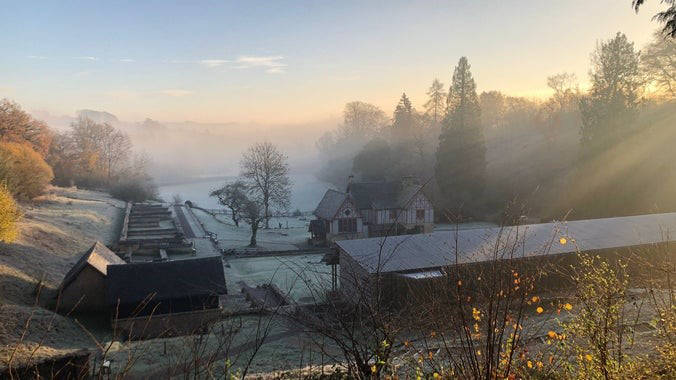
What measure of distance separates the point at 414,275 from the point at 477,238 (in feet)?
16.0

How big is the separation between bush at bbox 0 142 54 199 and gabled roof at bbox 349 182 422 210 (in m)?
24.9

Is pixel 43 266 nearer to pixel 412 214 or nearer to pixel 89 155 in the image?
pixel 412 214

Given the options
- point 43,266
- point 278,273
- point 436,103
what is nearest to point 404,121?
point 436,103

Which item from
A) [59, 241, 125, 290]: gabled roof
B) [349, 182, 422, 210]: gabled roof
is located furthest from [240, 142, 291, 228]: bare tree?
[59, 241, 125, 290]: gabled roof

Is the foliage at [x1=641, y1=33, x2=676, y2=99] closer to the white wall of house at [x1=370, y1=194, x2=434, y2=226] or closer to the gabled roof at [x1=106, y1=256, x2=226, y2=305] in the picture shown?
the white wall of house at [x1=370, y1=194, x2=434, y2=226]

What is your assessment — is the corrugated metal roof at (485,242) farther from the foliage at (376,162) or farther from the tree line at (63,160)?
the foliage at (376,162)

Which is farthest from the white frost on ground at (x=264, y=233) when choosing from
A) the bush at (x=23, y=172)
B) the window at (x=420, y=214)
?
the bush at (x=23, y=172)

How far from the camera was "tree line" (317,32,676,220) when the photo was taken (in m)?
37.1

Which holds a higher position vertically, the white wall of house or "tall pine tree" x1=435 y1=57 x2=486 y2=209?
"tall pine tree" x1=435 y1=57 x2=486 y2=209

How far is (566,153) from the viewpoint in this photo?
4994 cm

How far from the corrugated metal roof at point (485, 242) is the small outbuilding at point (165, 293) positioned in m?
6.13

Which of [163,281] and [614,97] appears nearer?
[163,281]

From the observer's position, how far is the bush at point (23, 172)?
3203 centimetres

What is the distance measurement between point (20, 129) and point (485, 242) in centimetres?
5353
